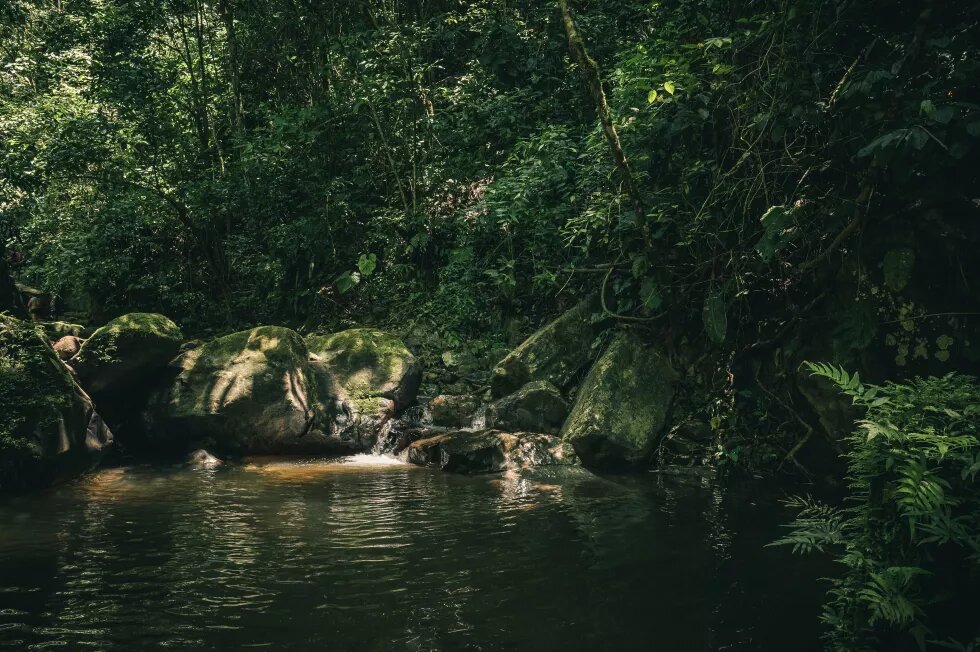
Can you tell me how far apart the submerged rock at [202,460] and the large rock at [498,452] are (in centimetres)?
289

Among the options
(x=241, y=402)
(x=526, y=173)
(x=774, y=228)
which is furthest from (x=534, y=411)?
(x=774, y=228)

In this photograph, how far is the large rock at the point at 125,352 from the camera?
1045 centimetres

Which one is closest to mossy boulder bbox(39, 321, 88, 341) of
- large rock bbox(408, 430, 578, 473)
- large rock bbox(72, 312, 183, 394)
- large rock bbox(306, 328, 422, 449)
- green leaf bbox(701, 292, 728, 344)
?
large rock bbox(72, 312, 183, 394)

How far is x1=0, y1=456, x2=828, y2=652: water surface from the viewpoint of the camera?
4438 millimetres

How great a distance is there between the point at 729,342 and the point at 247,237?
10.5 m

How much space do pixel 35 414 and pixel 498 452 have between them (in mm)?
5166

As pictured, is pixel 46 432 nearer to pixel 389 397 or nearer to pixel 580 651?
pixel 389 397

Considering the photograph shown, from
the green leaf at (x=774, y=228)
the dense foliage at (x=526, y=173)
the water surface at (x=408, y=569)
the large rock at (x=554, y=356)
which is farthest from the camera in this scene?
the large rock at (x=554, y=356)

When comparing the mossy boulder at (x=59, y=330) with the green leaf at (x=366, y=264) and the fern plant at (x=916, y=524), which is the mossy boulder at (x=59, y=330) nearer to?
the green leaf at (x=366, y=264)

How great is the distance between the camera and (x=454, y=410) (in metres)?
11.7

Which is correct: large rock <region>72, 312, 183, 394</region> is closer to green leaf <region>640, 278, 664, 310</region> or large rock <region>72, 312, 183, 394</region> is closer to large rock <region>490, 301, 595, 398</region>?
large rock <region>490, 301, 595, 398</region>

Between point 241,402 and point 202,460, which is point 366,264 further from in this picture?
point 202,460

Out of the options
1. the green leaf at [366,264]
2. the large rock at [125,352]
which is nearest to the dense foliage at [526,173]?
the green leaf at [366,264]

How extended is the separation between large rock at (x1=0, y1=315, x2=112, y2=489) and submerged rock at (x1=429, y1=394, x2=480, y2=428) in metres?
4.70
